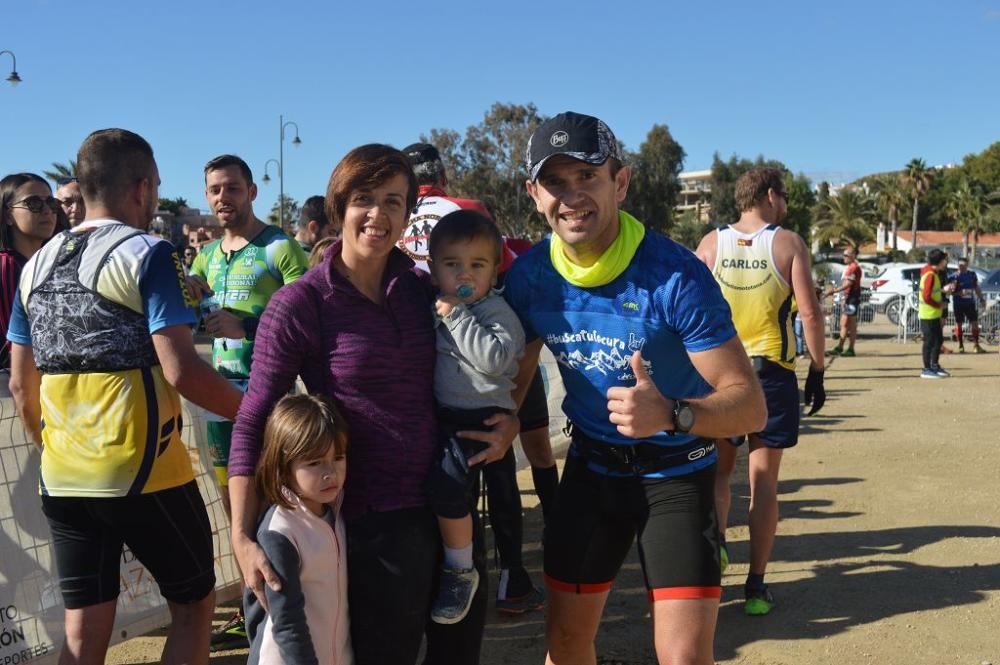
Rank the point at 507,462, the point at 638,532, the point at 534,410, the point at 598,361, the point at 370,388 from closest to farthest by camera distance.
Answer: the point at 370,388 → the point at 598,361 → the point at 638,532 → the point at 507,462 → the point at 534,410

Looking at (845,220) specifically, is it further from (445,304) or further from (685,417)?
(445,304)

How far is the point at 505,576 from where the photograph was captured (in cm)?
495

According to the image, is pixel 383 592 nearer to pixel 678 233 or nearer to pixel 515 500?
pixel 515 500

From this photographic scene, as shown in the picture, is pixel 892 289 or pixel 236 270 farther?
pixel 892 289

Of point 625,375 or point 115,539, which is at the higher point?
point 625,375

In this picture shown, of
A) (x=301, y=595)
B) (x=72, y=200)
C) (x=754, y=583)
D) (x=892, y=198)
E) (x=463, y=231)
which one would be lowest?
(x=754, y=583)

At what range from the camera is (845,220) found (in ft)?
280

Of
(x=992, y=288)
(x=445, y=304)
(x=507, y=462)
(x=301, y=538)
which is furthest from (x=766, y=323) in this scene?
(x=992, y=288)

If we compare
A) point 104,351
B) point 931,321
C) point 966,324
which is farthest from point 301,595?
point 966,324

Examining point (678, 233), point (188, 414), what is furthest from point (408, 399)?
point (678, 233)

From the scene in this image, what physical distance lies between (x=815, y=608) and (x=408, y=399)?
3.43 m

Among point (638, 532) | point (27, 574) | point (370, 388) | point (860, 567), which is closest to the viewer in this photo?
point (370, 388)

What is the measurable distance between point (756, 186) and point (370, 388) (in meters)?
3.45

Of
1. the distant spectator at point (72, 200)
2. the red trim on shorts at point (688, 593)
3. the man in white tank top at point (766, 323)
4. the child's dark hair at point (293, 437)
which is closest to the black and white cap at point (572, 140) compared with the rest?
the child's dark hair at point (293, 437)
